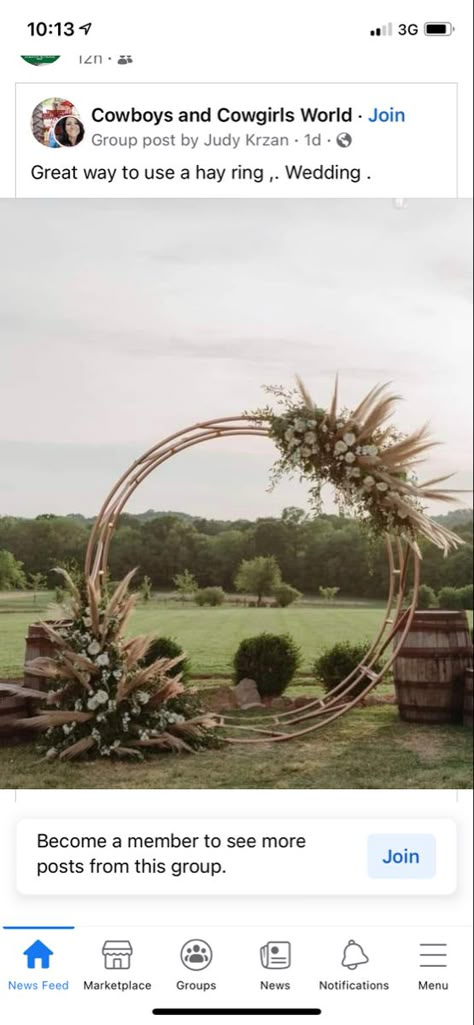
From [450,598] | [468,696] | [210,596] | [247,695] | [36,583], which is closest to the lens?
[468,696]

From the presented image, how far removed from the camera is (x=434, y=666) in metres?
7.64

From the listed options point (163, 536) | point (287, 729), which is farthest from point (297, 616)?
point (287, 729)

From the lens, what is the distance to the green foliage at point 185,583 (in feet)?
42.3

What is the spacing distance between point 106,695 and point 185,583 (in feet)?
21.1
